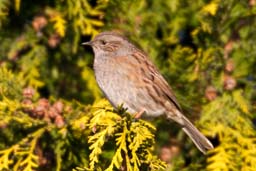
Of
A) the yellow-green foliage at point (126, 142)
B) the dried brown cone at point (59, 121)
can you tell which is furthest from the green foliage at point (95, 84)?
the yellow-green foliage at point (126, 142)

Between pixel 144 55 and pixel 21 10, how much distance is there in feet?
3.66

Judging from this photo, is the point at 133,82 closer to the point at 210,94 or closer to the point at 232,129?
the point at 210,94

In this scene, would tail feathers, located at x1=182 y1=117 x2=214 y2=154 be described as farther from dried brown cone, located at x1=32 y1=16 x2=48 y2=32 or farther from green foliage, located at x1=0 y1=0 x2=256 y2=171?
dried brown cone, located at x1=32 y1=16 x2=48 y2=32

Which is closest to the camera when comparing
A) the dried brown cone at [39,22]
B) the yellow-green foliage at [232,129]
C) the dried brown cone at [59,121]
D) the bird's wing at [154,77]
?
the dried brown cone at [59,121]

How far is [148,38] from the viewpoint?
226 inches

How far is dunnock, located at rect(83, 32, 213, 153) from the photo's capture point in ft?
17.5

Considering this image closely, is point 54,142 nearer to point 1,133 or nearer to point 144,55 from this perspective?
point 1,133

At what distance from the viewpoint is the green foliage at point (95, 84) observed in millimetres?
5152

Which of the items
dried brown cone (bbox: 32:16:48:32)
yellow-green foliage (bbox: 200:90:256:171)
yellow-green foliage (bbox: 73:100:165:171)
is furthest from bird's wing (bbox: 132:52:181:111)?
yellow-green foliage (bbox: 73:100:165:171)

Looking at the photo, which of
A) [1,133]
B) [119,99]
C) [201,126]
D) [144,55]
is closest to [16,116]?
[1,133]

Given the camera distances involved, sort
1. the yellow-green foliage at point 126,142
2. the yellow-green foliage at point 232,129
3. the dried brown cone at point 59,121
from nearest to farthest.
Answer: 1. the yellow-green foliage at point 126,142
2. the dried brown cone at point 59,121
3. the yellow-green foliage at point 232,129

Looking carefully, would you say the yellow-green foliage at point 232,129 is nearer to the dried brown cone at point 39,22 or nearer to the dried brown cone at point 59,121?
the dried brown cone at point 59,121

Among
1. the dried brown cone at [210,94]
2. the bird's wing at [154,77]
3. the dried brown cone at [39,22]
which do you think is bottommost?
the dried brown cone at [210,94]

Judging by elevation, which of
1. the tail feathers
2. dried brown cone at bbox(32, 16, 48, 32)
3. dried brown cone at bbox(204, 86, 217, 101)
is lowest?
the tail feathers
